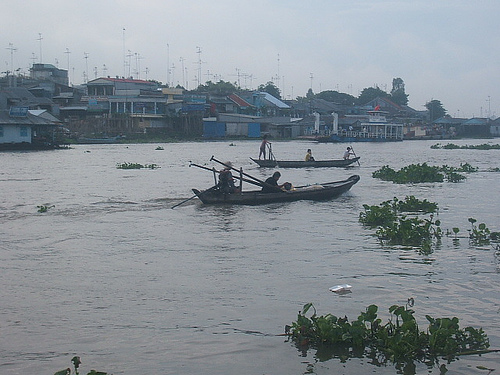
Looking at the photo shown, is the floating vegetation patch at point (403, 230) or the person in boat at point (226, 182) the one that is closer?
the floating vegetation patch at point (403, 230)

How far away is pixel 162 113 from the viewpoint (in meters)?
60.3

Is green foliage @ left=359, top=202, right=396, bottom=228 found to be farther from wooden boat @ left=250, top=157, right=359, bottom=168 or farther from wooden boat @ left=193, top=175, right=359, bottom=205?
wooden boat @ left=250, top=157, right=359, bottom=168

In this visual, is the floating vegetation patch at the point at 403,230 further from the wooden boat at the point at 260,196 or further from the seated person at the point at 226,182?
the seated person at the point at 226,182

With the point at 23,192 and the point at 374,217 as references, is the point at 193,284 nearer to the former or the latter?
the point at 374,217

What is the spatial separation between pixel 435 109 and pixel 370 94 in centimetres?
1170

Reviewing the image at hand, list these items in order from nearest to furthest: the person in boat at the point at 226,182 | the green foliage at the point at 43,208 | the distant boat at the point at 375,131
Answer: the green foliage at the point at 43,208 → the person in boat at the point at 226,182 → the distant boat at the point at 375,131

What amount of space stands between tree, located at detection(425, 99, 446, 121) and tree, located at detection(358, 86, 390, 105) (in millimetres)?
7396

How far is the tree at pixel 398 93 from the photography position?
104 m

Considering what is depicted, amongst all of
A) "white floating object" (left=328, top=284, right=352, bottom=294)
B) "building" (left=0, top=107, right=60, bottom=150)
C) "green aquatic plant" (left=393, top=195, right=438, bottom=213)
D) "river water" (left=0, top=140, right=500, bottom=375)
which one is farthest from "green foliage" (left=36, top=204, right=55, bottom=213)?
"building" (left=0, top=107, right=60, bottom=150)

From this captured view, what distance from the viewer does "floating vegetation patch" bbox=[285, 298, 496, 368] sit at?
5391 millimetres

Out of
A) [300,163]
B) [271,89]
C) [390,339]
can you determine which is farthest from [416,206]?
[271,89]

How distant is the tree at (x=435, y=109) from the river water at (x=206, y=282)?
89964 mm

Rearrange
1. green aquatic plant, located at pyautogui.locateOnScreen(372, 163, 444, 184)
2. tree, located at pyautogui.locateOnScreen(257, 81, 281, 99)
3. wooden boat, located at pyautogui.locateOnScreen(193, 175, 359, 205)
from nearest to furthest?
1. wooden boat, located at pyautogui.locateOnScreen(193, 175, 359, 205)
2. green aquatic plant, located at pyautogui.locateOnScreen(372, 163, 444, 184)
3. tree, located at pyautogui.locateOnScreen(257, 81, 281, 99)

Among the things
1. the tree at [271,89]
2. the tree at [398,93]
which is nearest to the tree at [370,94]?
the tree at [398,93]
